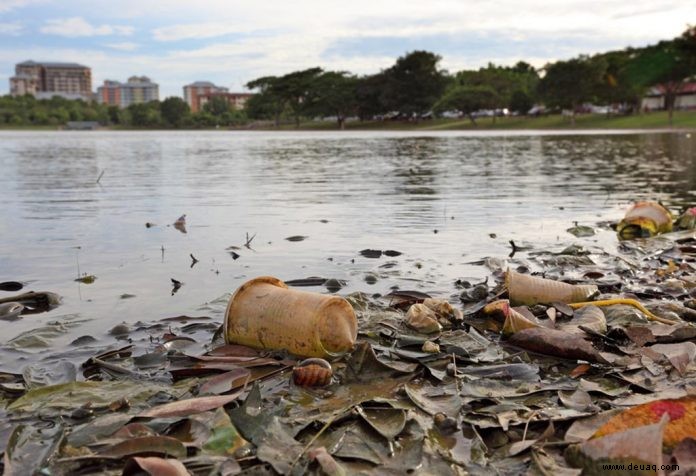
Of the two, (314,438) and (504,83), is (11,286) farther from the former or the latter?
(504,83)

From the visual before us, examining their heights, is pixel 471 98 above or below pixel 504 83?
below

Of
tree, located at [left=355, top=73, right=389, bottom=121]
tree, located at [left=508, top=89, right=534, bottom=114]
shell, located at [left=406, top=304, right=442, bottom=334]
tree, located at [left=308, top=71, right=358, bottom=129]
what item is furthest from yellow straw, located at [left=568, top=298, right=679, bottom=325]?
tree, located at [left=308, top=71, right=358, bottom=129]

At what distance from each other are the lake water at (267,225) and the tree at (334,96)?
104 m

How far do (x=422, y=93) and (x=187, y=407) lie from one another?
115640 millimetres

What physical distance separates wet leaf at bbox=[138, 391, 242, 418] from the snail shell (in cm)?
53

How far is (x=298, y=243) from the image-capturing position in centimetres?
987

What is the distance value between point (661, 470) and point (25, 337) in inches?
183

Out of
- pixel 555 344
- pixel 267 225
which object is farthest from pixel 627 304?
pixel 267 225

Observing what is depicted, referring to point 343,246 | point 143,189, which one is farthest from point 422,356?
point 143,189

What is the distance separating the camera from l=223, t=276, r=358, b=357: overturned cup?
15.7ft

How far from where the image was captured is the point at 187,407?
389 cm

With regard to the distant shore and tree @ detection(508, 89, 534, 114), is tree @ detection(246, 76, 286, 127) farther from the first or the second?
tree @ detection(508, 89, 534, 114)

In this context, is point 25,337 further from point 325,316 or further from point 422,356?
point 422,356

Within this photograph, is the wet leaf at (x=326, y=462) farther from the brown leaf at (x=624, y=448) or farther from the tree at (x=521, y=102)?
the tree at (x=521, y=102)
